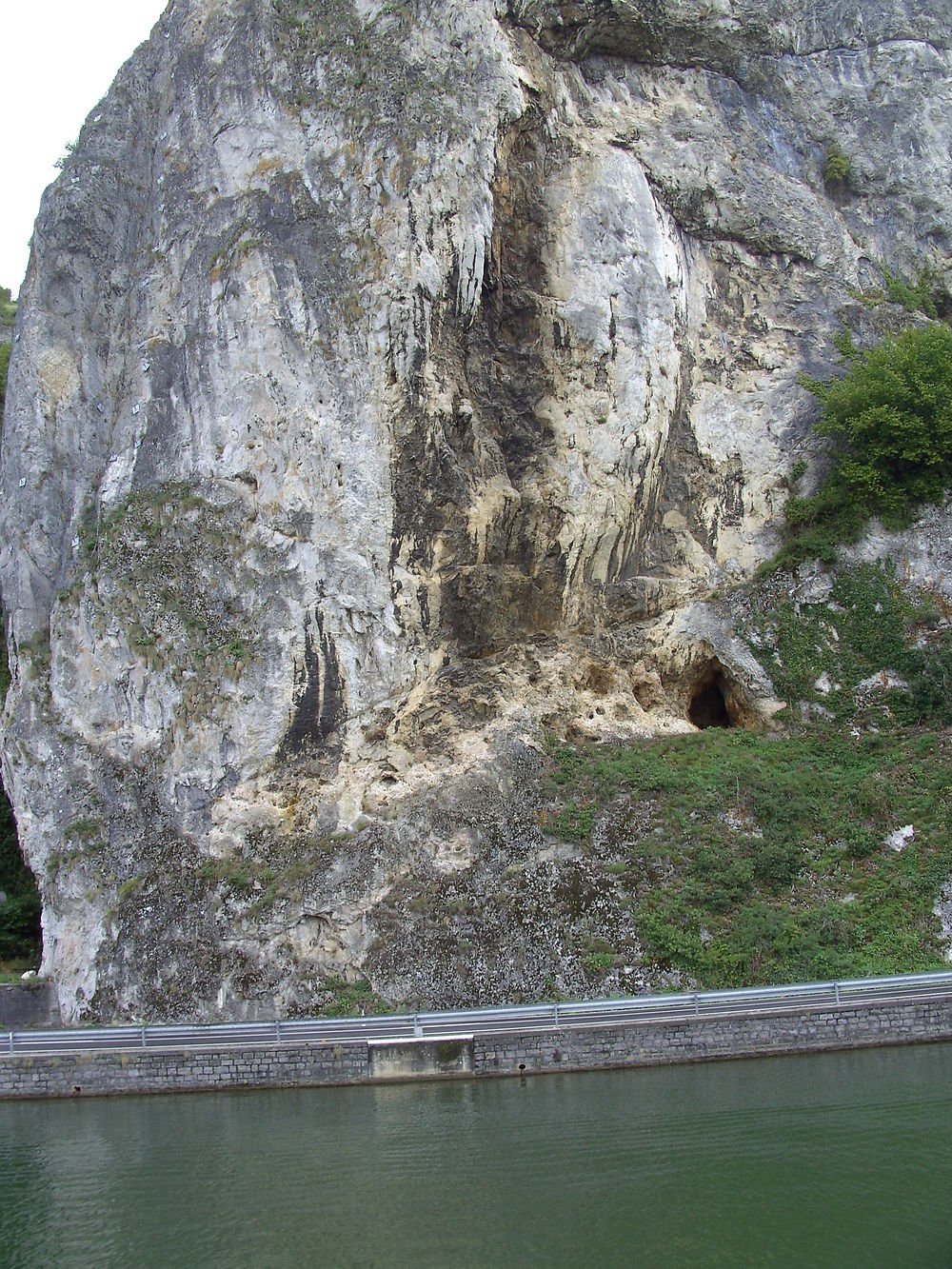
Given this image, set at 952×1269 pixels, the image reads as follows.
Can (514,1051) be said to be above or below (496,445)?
below

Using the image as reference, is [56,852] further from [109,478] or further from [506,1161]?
[506,1161]

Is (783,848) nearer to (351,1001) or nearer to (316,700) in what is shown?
(351,1001)

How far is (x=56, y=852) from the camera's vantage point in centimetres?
1756

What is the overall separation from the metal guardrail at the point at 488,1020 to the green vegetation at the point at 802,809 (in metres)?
1.04

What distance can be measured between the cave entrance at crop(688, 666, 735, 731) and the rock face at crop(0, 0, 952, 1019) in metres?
0.71

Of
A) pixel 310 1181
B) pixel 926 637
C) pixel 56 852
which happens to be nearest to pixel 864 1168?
pixel 310 1181

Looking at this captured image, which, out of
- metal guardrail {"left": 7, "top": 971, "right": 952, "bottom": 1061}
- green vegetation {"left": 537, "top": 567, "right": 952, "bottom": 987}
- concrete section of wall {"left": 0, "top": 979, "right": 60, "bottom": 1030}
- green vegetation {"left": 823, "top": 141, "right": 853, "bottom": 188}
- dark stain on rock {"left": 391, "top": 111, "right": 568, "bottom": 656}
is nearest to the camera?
metal guardrail {"left": 7, "top": 971, "right": 952, "bottom": 1061}

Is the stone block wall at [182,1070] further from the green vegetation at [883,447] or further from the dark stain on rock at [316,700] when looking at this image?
the green vegetation at [883,447]

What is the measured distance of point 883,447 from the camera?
2052 cm

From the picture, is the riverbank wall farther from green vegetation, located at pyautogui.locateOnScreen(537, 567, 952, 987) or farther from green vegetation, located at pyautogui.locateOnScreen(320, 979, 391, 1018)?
green vegetation, located at pyautogui.locateOnScreen(320, 979, 391, 1018)

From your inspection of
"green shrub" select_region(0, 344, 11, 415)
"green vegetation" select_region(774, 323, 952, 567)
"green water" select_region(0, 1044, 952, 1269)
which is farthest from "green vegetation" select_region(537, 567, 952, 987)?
"green shrub" select_region(0, 344, 11, 415)

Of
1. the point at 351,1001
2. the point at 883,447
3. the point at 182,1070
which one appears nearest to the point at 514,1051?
the point at 351,1001

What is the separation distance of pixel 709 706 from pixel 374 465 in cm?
842

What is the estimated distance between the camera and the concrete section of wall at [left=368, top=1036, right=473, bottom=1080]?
13.0 meters
